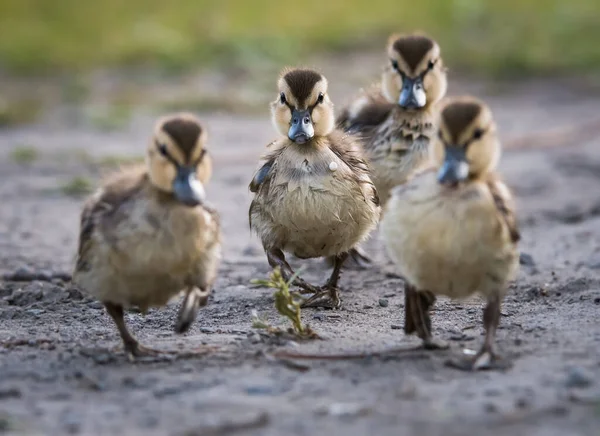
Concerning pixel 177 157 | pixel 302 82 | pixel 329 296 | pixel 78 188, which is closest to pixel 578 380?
pixel 177 157

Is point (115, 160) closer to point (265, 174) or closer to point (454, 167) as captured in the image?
point (265, 174)

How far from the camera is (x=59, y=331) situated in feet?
25.1

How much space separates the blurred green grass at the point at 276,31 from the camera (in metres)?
20.0

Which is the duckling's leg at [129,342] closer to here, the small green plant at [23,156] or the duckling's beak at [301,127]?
the duckling's beak at [301,127]

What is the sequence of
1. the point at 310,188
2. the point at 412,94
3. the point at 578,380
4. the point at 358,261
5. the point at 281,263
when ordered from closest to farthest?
the point at 578,380 < the point at 310,188 < the point at 281,263 < the point at 412,94 < the point at 358,261

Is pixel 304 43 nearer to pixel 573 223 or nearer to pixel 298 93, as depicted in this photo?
pixel 573 223

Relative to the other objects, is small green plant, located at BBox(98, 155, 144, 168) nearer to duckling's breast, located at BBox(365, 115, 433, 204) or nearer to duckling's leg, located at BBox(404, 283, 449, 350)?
duckling's breast, located at BBox(365, 115, 433, 204)

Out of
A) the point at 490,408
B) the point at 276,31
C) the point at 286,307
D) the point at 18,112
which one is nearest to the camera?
the point at 490,408

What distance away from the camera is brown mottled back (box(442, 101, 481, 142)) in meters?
6.58

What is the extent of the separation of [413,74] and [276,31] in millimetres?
12505

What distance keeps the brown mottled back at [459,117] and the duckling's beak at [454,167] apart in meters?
0.07

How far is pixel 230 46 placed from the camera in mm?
20562

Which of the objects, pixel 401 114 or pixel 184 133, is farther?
pixel 401 114

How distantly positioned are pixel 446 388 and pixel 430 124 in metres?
3.95
